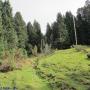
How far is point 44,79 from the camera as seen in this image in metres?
38.4

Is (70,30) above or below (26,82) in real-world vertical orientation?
above

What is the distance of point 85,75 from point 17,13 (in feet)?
219

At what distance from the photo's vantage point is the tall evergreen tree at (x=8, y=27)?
68.4 metres

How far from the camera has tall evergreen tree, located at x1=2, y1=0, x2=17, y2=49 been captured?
225ft

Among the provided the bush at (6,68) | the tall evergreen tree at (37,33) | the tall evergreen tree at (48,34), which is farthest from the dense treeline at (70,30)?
the bush at (6,68)

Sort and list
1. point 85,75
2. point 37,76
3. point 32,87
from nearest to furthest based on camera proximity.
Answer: point 32,87, point 85,75, point 37,76

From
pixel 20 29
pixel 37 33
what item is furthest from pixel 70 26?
pixel 20 29

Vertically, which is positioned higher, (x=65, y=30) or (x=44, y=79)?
(x=65, y=30)

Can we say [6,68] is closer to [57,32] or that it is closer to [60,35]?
[60,35]

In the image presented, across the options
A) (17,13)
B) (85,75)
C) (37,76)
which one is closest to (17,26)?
(17,13)

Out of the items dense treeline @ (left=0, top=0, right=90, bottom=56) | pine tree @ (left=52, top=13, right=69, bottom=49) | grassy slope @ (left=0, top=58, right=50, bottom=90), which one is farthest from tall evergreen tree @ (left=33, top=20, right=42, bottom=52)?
grassy slope @ (left=0, top=58, right=50, bottom=90)

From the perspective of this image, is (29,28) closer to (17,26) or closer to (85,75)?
(17,26)

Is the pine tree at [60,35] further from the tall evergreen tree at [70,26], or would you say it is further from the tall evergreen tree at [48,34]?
the tall evergreen tree at [48,34]

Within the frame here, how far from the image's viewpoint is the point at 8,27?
7075 cm
